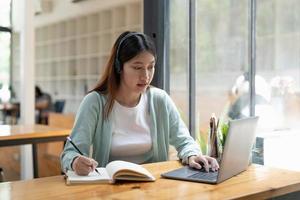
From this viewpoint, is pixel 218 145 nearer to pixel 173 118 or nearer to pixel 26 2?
pixel 173 118

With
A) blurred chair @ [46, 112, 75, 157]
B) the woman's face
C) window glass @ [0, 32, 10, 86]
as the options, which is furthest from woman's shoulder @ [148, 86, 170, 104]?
window glass @ [0, 32, 10, 86]

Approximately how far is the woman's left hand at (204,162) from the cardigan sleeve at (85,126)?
1.43ft

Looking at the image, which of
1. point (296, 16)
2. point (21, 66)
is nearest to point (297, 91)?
point (296, 16)

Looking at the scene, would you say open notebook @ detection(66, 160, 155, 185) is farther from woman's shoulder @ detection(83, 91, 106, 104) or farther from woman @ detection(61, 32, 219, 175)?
woman's shoulder @ detection(83, 91, 106, 104)

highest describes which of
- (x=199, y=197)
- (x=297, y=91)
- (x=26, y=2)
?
(x=26, y=2)

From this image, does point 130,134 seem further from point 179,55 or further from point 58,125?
point 58,125

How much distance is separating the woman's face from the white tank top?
5.5 inches

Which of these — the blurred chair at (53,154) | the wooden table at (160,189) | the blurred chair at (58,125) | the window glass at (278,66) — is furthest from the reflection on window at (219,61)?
the blurred chair at (58,125)

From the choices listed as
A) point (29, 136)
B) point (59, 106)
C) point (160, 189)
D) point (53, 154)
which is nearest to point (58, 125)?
point (53, 154)

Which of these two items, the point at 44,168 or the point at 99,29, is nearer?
the point at 44,168

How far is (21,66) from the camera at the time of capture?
12.8 ft

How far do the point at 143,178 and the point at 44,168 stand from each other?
10.0ft

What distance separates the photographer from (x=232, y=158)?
4.55 feet

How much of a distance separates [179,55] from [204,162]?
3.99 ft
